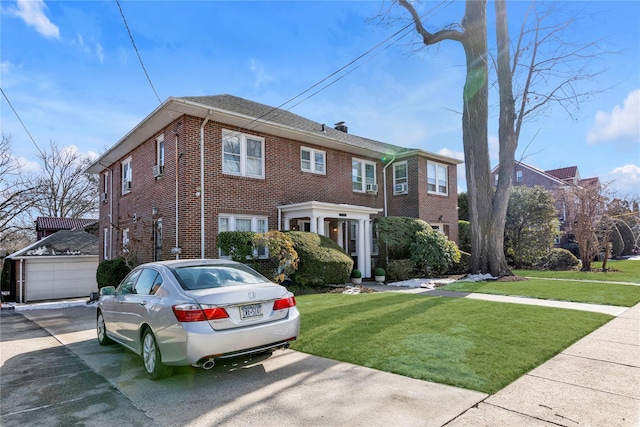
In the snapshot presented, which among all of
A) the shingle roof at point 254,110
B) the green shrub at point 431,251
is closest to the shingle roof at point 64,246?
the shingle roof at point 254,110

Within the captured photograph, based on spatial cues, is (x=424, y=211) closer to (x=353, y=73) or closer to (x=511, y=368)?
(x=353, y=73)

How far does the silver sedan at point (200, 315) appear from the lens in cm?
409

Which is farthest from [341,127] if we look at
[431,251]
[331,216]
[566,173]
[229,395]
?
[566,173]

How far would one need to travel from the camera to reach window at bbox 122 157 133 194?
16594 mm

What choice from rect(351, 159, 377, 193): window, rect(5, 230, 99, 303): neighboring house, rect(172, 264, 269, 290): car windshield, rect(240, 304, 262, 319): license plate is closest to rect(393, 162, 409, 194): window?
rect(351, 159, 377, 193): window

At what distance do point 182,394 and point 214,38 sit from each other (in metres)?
8.93

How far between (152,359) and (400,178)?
1639cm

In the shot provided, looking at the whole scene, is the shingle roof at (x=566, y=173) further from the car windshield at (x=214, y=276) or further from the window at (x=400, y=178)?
the car windshield at (x=214, y=276)

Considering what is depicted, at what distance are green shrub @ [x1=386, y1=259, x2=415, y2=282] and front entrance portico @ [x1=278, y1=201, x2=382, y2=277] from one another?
89 cm

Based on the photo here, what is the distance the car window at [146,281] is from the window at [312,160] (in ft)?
34.0

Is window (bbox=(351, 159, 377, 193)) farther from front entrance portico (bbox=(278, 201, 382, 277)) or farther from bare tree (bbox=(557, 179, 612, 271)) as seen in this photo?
bare tree (bbox=(557, 179, 612, 271))


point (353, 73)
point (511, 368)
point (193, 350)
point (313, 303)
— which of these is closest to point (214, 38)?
point (353, 73)

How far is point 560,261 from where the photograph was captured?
19094mm

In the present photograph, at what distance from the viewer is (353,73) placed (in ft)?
35.1
